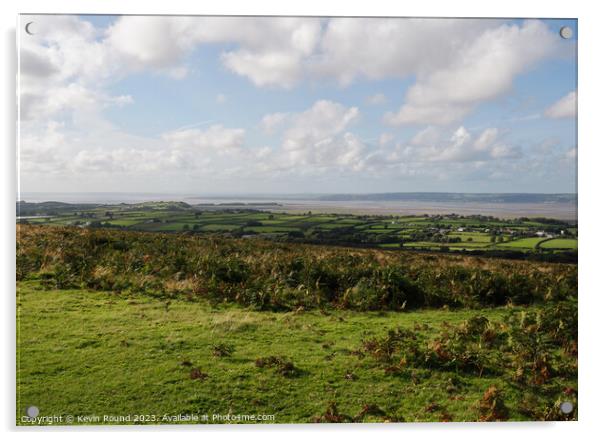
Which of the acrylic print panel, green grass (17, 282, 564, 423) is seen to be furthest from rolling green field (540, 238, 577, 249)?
green grass (17, 282, 564, 423)

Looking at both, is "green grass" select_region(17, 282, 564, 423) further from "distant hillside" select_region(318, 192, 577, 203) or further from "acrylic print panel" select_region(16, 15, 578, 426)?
"distant hillside" select_region(318, 192, 577, 203)

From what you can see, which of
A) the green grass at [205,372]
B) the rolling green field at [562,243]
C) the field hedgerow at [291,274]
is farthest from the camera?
the field hedgerow at [291,274]

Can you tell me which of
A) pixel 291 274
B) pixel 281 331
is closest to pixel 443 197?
pixel 291 274

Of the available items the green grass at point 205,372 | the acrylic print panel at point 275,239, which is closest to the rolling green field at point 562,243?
the acrylic print panel at point 275,239

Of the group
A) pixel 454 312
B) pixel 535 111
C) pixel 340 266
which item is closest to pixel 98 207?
pixel 340 266

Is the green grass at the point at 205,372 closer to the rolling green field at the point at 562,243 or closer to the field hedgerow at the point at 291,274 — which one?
the field hedgerow at the point at 291,274
